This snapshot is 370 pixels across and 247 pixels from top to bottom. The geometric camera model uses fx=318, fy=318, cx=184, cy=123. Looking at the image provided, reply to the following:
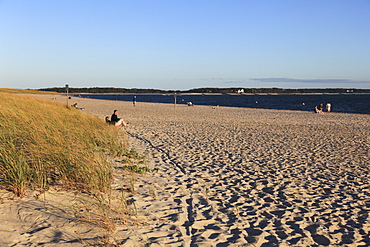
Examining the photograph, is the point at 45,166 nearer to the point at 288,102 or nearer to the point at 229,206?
the point at 229,206

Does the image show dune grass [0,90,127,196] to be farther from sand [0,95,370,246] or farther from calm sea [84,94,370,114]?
calm sea [84,94,370,114]

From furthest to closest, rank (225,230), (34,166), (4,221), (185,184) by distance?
(185,184)
(34,166)
(225,230)
(4,221)

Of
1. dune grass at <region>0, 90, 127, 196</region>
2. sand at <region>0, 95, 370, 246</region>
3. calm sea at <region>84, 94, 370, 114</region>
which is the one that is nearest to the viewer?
sand at <region>0, 95, 370, 246</region>

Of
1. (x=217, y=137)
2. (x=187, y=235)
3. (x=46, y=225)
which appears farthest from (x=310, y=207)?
(x=217, y=137)

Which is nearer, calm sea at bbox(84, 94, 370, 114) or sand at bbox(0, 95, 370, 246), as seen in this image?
sand at bbox(0, 95, 370, 246)

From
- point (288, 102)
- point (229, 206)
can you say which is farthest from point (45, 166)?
point (288, 102)

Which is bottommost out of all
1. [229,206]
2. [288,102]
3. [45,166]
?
[288,102]

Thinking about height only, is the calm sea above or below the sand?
below

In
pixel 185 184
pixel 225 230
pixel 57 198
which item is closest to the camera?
pixel 225 230

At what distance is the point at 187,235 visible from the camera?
13.2ft

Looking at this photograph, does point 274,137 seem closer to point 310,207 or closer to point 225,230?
point 310,207

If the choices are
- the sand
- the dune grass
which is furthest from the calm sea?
the dune grass

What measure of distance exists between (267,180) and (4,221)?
190 inches

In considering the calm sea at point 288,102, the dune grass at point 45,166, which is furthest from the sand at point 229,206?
the calm sea at point 288,102
